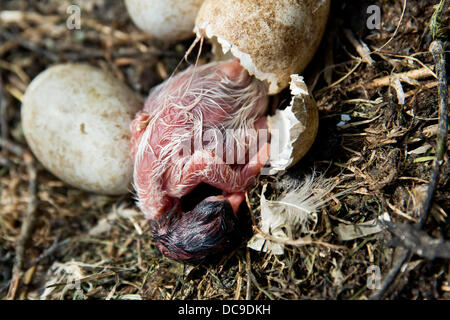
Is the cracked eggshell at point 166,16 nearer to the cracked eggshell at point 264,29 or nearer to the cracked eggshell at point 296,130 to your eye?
the cracked eggshell at point 264,29

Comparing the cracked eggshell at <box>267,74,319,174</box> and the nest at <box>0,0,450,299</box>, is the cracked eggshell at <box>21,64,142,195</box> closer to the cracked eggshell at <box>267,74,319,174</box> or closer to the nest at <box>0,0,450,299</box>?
the nest at <box>0,0,450,299</box>

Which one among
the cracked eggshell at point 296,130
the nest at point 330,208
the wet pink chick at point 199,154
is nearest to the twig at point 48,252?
the nest at point 330,208

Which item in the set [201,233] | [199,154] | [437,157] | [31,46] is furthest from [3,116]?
[437,157]

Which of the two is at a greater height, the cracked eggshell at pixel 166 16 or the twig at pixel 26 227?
the cracked eggshell at pixel 166 16

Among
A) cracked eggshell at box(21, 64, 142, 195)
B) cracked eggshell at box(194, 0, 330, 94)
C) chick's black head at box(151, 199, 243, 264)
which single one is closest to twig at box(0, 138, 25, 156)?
cracked eggshell at box(21, 64, 142, 195)

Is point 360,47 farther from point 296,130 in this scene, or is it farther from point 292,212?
point 292,212
